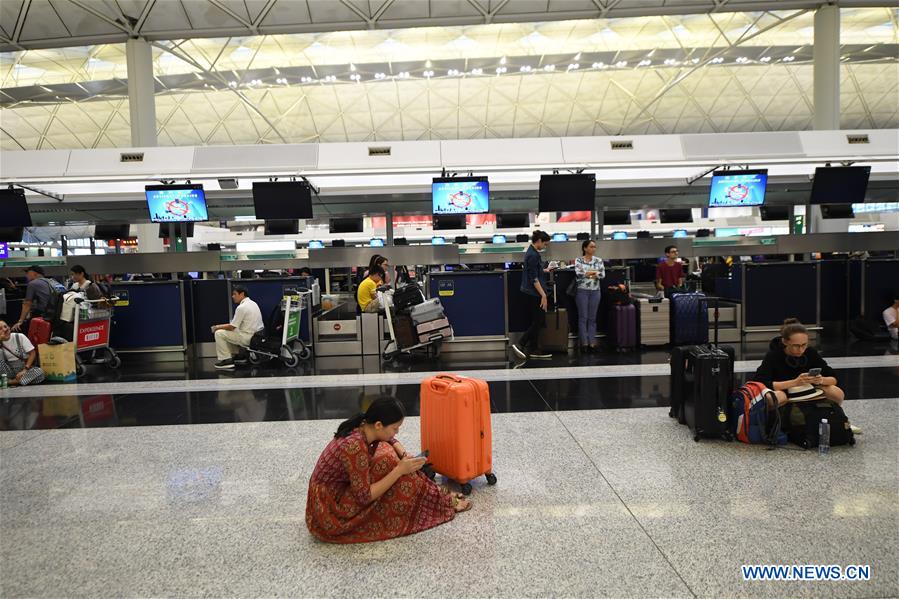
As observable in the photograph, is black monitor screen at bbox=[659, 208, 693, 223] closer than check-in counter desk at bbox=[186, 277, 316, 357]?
No

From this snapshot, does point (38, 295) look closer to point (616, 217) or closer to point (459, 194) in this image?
point (459, 194)

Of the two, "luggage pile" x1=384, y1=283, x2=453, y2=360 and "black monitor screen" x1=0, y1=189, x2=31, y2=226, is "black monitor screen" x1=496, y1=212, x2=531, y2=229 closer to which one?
"luggage pile" x1=384, y1=283, x2=453, y2=360

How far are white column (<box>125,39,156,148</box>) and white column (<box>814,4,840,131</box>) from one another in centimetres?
1561

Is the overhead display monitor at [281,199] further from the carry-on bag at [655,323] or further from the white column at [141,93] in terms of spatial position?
the carry-on bag at [655,323]

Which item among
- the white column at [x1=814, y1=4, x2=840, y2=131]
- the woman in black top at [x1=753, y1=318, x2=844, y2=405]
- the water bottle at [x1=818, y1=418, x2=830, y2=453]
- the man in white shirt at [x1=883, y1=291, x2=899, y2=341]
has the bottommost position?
the water bottle at [x1=818, y1=418, x2=830, y2=453]

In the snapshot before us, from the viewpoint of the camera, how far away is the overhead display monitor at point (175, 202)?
32.4 ft

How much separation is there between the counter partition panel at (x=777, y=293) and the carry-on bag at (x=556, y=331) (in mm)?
3861

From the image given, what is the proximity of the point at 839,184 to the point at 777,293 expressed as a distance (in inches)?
98.3

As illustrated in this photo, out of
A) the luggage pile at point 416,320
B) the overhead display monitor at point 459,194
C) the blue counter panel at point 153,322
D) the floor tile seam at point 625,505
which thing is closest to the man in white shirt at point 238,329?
the blue counter panel at point 153,322

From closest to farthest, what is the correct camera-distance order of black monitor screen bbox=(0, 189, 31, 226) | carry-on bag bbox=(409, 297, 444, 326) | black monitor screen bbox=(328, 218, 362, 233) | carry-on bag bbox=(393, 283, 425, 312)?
carry-on bag bbox=(409, 297, 444, 326) < carry-on bag bbox=(393, 283, 425, 312) < black monitor screen bbox=(0, 189, 31, 226) < black monitor screen bbox=(328, 218, 362, 233)

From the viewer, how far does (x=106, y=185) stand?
34.8 feet

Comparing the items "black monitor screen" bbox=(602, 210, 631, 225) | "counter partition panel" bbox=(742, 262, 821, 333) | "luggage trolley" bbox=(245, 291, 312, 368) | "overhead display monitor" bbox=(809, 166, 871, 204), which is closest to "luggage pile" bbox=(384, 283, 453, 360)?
"luggage trolley" bbox=(245, 291, 312, 368)

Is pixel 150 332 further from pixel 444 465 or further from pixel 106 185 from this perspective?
pixel 444 465

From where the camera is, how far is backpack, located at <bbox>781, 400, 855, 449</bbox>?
403 centimetres
